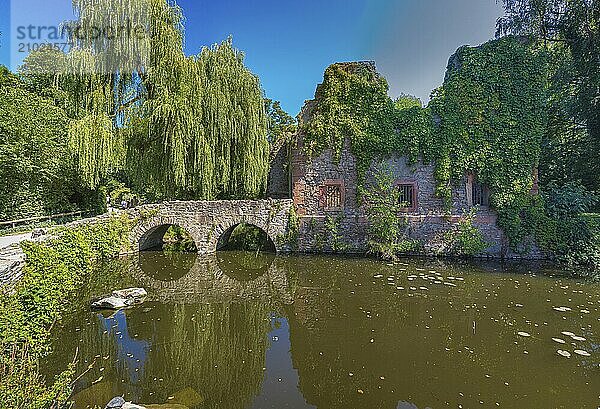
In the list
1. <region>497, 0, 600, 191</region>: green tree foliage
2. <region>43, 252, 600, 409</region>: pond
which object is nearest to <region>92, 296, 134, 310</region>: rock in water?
<region>43, 252, 600, 409</region>: pond

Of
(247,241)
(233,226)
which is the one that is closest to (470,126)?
(233,226)

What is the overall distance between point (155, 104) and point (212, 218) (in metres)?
4.62

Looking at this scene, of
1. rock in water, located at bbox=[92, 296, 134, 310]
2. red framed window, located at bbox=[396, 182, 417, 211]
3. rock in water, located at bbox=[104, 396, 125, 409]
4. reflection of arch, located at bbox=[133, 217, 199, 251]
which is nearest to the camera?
rock in water, located at bbox=[104, 396, 125, 409]

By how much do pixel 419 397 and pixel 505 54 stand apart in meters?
13.9

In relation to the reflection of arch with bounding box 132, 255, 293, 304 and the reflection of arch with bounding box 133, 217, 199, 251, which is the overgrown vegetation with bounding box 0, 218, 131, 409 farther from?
the reflection of arch with bounding box 133, 217, 199, 251

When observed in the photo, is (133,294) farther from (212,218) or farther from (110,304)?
(212,218)

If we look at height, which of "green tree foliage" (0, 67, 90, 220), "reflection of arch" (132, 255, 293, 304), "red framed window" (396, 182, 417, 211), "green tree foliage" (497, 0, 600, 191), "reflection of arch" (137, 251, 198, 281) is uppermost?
"green tree foliage" (497, 0, 600, 191)

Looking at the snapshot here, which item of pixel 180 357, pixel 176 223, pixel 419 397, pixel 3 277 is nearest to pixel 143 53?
pixel 176 223

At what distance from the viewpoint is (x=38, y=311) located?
629 centimetres

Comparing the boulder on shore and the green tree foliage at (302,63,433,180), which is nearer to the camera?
the boulder on shore

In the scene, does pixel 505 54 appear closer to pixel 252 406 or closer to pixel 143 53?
pixel 143 53

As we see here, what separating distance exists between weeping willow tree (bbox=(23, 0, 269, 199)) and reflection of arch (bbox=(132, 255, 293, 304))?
4.22 m

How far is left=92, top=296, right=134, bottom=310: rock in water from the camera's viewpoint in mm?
8094

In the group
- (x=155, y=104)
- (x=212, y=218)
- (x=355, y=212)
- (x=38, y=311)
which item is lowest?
(x=38, y=311)
